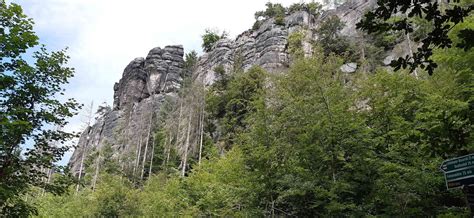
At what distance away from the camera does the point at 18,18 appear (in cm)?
637

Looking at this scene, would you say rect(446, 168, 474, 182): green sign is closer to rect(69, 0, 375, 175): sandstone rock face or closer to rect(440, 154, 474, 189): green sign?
rect(440, 154, 474, 189): green sign

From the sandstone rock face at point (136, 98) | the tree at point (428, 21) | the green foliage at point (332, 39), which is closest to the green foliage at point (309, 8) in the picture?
the green foliage at point (332, 39)

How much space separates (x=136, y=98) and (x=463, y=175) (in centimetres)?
4330

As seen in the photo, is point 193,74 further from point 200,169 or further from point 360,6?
point 200,169

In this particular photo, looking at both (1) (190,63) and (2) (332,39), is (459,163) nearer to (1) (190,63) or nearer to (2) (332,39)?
(2) (332,39)

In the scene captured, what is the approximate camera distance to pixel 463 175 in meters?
3.28

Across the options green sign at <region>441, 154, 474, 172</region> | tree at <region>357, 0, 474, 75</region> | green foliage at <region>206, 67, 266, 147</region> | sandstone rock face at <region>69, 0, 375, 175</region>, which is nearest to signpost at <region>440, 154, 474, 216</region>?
green sign at <region>441, 154, 474, 172</region>

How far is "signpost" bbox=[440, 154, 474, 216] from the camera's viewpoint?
3219mm

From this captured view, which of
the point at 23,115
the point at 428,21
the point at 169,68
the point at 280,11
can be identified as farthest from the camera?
the point at 169,68

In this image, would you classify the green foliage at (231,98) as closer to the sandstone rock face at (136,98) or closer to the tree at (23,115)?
the sandstone rock face at (136,98)

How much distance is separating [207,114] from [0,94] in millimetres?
24786

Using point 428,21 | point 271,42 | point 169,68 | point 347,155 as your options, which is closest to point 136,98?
point 169,68

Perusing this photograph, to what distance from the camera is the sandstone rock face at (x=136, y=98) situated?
40.1 meters

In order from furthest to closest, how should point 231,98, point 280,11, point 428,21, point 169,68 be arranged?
1. point 169,68
2. point 280,11
3. point 231,98
4. point 428,21
